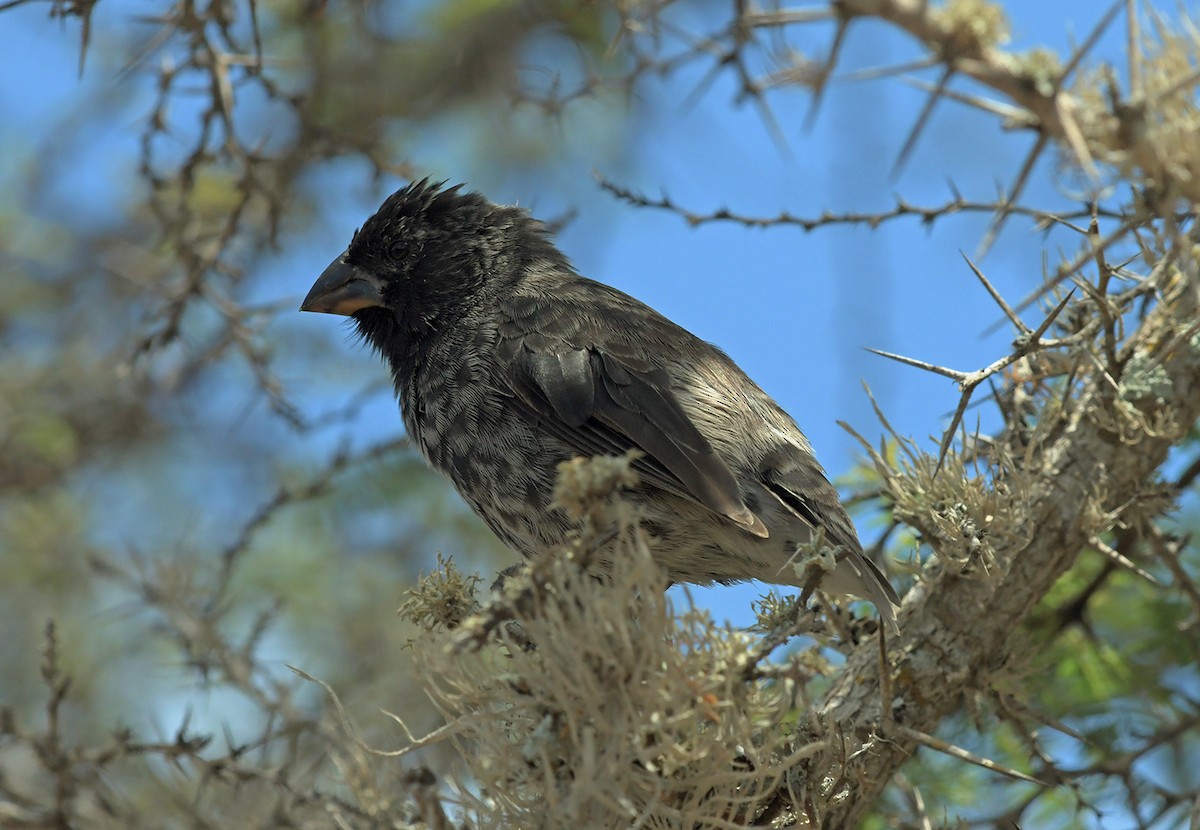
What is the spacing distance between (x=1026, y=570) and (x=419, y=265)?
244 centimetres

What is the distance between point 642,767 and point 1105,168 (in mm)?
2013

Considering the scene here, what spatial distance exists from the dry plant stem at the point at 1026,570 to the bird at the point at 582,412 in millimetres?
159

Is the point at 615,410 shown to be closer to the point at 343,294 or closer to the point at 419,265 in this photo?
the point at 419,265

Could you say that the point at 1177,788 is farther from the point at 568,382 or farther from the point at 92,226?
the point at 92,226

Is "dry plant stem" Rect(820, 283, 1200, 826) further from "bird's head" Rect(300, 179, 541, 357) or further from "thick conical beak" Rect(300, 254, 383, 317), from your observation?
"thick conical beak" Rect(300, 254, 383, 317)

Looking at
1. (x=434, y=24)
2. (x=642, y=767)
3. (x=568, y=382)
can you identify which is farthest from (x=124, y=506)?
(x=642, y=767)

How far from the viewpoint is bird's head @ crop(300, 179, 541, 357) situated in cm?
465

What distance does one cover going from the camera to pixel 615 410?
393cm

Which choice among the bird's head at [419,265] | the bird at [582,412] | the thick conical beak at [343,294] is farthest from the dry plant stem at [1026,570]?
the thick conical beak at [343,294]

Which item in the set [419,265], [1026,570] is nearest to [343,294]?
[419,265]

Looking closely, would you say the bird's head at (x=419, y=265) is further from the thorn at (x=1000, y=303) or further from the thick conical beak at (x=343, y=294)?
the thorn at (x=1000, y=303)

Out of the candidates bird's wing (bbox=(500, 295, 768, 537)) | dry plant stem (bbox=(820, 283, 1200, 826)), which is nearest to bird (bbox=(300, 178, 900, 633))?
bird's wing (bbox=(500, 295, 768, 537))

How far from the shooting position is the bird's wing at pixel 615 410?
3.67 m

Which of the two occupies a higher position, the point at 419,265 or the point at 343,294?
the point at 419,265
